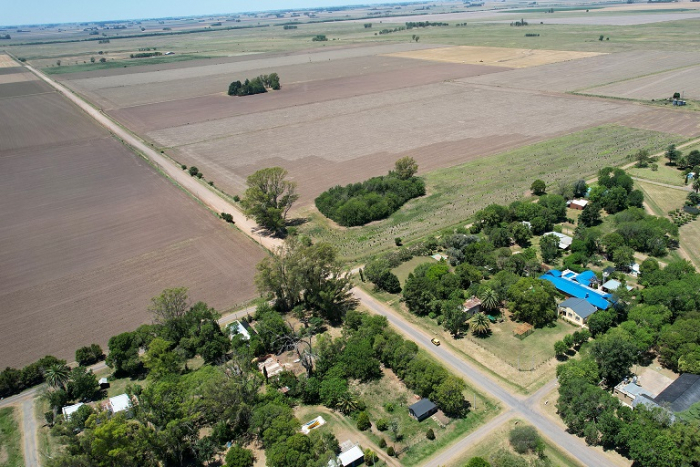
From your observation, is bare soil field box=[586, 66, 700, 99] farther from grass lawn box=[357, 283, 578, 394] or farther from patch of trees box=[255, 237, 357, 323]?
patch of trees box=[255, 237, 357, 323]

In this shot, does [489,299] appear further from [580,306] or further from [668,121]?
[668,121]

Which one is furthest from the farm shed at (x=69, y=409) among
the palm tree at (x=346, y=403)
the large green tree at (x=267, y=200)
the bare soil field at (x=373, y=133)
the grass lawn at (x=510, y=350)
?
the bare soil field at (x=373, y=133)

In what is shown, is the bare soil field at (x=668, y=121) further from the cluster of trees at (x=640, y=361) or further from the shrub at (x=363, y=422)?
the shrub at (x=363, y=422)

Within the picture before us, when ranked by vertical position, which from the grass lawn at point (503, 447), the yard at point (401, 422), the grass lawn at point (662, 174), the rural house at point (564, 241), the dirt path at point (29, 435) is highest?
the grass lawn at point (662, 174)

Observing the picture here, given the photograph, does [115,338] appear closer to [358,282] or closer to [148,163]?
[358,282]

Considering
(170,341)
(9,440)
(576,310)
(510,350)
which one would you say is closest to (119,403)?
(170,341)

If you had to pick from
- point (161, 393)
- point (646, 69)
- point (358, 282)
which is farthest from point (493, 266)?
point (646, 69)
